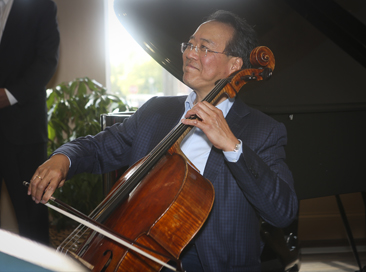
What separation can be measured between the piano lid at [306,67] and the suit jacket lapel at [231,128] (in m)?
0.29

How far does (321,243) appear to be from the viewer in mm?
2744

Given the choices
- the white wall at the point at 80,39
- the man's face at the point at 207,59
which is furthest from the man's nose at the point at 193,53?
the white wall at the point at 80,39

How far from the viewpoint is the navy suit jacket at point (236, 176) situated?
1057mm

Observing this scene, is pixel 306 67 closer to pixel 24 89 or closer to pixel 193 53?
pixel 193 53

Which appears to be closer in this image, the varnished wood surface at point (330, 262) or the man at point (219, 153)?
the man at point (219, 153)

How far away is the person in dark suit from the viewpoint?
5.98ft

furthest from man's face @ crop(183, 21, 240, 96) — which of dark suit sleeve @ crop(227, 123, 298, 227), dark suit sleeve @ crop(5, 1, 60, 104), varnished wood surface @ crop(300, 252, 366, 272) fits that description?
varnished wood surface @ crop(300, 252, 366, 272)

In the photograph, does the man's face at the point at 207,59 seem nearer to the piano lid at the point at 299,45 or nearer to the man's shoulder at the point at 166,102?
the man's shoulder at the point at 166,102

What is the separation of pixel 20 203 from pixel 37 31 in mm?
814

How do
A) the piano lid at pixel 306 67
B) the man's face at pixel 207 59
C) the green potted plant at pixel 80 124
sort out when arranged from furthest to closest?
the green potted plant at pixel 80 124, the piano lid at pixel 306 67, the man's face at pixel 207 59

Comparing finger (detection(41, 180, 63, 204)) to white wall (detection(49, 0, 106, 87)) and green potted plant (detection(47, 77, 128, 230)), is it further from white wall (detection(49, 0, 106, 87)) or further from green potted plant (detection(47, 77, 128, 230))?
white wall (detection(49, 0, 106, 87))

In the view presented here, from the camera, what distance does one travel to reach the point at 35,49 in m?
1.90

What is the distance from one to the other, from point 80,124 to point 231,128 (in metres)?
1.57

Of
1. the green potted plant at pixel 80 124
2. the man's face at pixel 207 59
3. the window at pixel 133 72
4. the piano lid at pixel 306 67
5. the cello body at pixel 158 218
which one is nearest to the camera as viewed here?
the cello body at pixel 158 218
